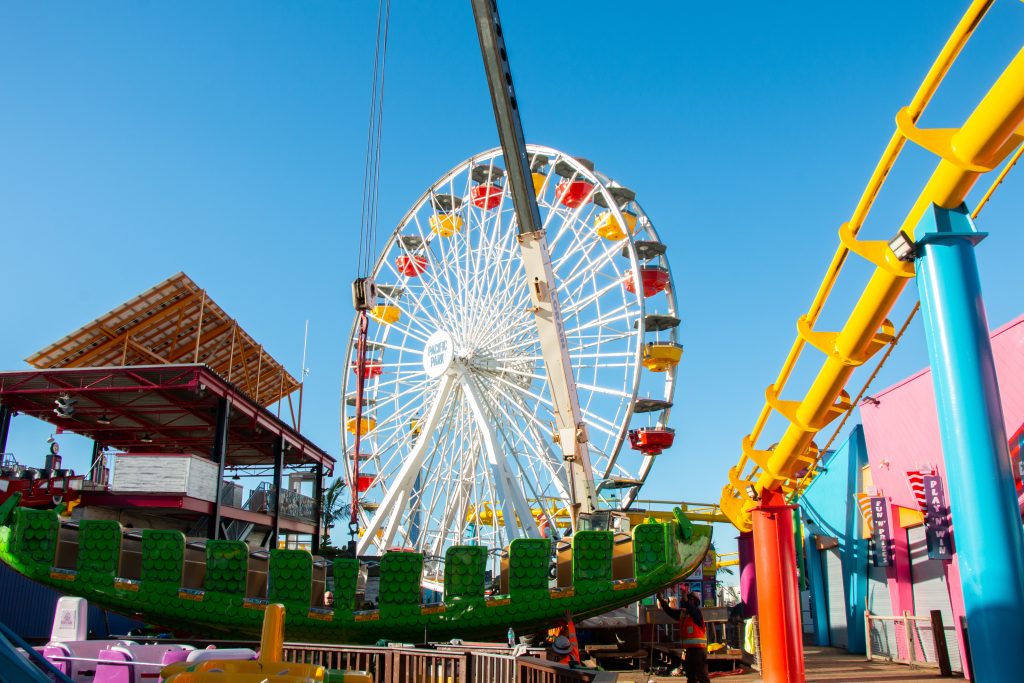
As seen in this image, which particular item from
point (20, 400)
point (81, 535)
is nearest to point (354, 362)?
point (20, 400)

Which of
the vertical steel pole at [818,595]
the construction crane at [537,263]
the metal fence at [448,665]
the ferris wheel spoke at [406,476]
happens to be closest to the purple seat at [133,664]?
the metal fence at [448,665]

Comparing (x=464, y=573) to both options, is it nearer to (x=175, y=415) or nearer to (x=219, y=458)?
(x=219, y=458)

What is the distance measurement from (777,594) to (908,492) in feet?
19.5

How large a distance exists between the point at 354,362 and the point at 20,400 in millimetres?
9509

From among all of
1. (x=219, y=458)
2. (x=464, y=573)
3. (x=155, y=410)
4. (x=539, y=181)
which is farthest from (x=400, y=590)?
(x=155, y=410)

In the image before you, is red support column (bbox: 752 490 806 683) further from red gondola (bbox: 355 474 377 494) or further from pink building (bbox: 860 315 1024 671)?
red gondola (bbox: 355 474 377 494)

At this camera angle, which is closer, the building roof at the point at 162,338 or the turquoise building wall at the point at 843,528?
the turquoise building wall at the point at 843,528

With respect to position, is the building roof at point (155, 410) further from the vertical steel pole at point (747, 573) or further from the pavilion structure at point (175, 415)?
the vertical steel pole at point (747, 573)

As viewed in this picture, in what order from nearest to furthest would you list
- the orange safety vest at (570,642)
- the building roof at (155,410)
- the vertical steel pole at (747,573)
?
the orange safety vest at (570,642), the building roof at (155,410), the vertical steel pole at (747,573)

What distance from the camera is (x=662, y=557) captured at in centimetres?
1471

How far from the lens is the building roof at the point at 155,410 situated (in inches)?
897

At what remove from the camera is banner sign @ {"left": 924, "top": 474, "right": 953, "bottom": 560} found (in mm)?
15319

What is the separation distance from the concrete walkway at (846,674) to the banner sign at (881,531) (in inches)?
84.1

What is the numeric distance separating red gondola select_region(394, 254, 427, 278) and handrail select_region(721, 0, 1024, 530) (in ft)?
51.4
